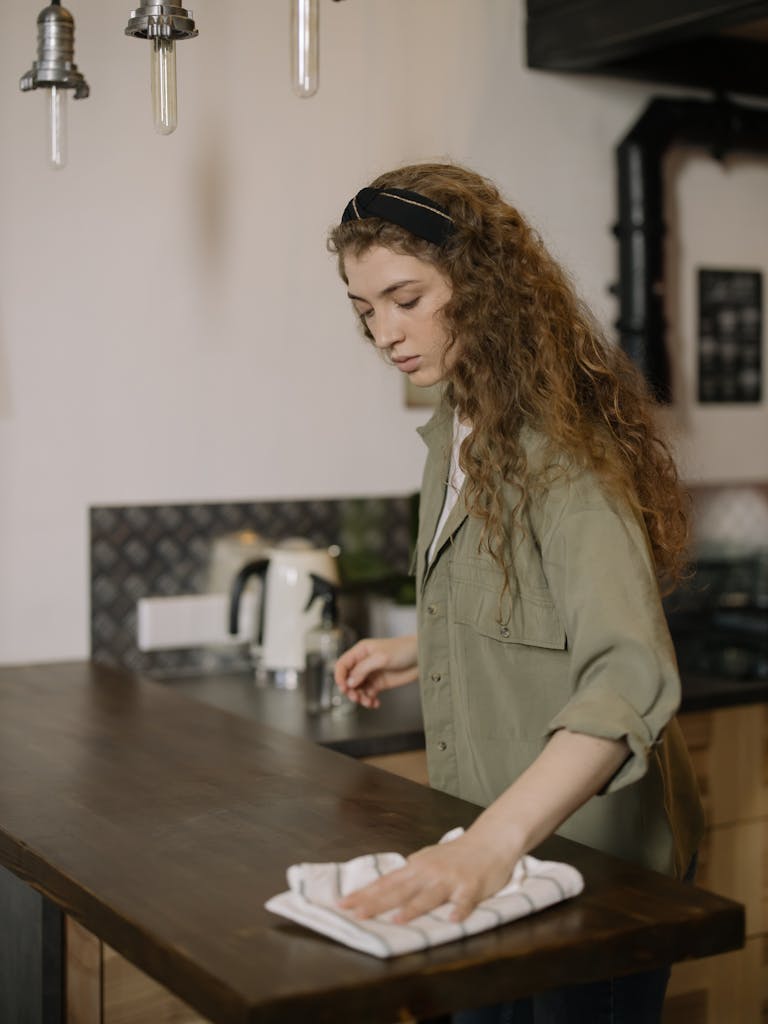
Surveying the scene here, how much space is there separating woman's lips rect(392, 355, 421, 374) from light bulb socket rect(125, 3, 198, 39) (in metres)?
0.51

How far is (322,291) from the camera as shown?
3039mm

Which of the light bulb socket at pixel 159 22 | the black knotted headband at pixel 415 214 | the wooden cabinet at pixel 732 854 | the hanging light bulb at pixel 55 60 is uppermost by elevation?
the hanging light bulb at pixel 55 60

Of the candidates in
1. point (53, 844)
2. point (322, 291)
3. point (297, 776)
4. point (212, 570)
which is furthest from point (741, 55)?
point (53, 844)

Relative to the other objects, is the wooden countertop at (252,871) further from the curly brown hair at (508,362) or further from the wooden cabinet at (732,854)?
the wooden cabinet at (732,854)

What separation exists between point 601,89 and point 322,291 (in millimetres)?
957

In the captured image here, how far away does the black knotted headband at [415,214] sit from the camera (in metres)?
1.54

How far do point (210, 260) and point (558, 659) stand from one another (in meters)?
1.61

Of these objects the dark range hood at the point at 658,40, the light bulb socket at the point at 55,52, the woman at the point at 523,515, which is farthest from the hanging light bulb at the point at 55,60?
the dark range hood at the point at 658,40

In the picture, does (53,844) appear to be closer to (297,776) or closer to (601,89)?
(297,776)

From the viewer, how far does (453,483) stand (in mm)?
1712

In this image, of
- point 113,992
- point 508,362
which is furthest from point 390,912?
point 113,992

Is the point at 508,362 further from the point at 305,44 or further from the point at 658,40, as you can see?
the point at 658,40

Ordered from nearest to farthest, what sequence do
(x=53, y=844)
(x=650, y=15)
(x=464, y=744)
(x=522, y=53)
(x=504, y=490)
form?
1. (x=53, y=844)
2. (x=504, y=490)
3. (x=464, y=744)
4. (x=650, y=15)
5. (x=522, y=53)

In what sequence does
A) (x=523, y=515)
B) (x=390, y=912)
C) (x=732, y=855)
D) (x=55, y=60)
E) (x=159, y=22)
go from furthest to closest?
1. (x=732, y=855)
2. (x=55, y=60)
3. (x=159, y=22)
4. (x=523, y=515)
5. (x=390, y=912)
